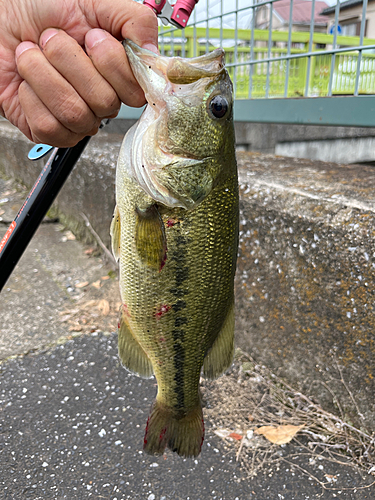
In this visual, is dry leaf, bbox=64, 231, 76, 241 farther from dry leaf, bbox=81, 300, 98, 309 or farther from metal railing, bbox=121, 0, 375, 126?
metal railing, bbox=121, 0, 375, 126

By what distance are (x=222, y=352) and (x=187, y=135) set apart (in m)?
0.86

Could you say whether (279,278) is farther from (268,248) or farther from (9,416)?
(9,416)

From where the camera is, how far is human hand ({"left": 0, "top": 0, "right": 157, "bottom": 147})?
1147 mm

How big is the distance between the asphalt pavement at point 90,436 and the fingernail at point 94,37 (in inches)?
79.7

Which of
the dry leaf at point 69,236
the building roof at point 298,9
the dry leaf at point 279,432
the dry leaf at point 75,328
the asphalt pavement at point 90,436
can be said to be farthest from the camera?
the dry leaf at point 69,236

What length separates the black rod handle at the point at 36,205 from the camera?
5.77 ft

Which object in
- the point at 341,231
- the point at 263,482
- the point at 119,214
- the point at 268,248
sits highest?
the point at 119,214

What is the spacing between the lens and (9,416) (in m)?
2.50

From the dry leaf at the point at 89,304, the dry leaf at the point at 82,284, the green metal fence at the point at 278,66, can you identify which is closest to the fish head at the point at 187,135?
the green metal fence at the point at 278,66

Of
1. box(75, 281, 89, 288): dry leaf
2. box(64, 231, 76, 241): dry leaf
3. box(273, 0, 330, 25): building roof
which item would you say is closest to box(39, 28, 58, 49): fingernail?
box(273, 0, 330, 25): building roof

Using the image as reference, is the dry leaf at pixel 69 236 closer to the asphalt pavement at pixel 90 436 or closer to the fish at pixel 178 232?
the asphalt pavement at pixel 90 436

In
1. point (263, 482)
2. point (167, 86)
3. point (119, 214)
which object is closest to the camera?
point (167, 86)

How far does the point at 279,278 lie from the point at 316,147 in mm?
4544

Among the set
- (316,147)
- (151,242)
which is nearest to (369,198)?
(151,242)
